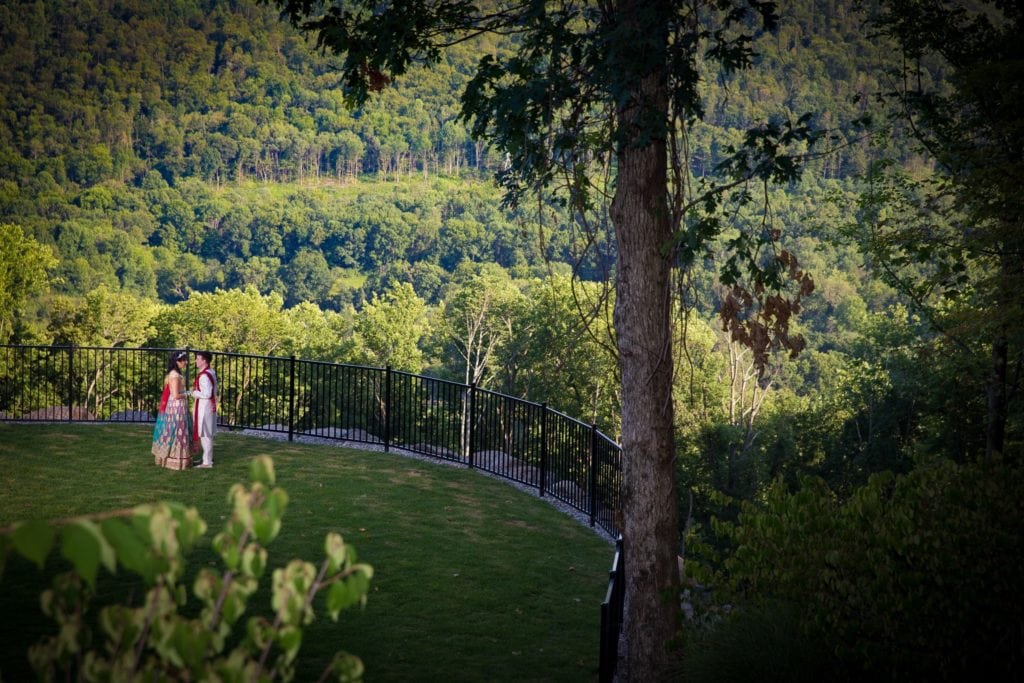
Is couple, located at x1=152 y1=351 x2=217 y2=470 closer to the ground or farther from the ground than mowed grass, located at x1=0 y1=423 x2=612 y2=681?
farther from the ground

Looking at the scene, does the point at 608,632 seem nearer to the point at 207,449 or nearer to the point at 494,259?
the point at 207,449

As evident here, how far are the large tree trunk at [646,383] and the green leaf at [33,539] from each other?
5798mm

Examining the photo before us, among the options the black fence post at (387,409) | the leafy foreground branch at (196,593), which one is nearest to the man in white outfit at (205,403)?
the black fence post at (387,409)

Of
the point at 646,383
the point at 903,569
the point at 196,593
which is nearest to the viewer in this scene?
the point at 196,593

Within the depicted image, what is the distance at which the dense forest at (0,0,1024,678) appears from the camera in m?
8.15

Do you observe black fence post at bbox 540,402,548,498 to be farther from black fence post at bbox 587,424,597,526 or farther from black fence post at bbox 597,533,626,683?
black fence post at bbox 597,533,626,683

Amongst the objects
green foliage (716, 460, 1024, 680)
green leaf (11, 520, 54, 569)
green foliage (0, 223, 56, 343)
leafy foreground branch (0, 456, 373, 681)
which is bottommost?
green foliage (716, 460, 1024, 680)

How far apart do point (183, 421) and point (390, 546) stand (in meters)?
4.45

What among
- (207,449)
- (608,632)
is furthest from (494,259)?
(608,632)

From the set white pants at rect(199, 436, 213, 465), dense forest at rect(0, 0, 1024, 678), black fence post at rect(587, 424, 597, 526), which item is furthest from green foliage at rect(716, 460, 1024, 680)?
white pants at rect(199, 436, 213, 465)

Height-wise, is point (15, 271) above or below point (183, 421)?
above

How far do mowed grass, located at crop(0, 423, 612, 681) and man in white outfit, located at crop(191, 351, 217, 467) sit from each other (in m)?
0.37

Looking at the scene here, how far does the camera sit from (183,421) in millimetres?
13484

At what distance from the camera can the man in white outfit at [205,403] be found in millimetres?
13312
